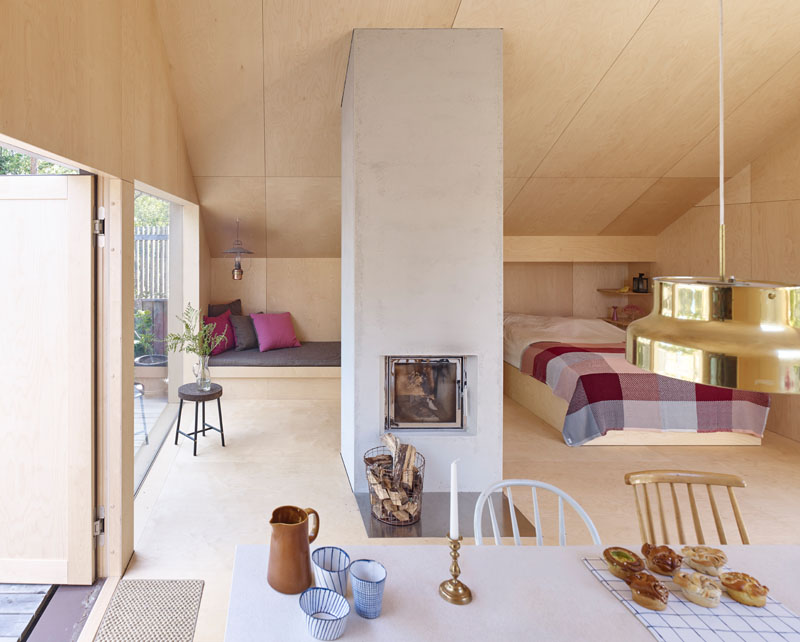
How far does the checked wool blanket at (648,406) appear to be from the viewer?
4.04 m

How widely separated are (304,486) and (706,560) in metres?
2.50

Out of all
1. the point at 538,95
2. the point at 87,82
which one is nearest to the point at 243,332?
the point at 538,95

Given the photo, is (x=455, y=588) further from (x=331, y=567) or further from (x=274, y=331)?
(x=274, y=331)

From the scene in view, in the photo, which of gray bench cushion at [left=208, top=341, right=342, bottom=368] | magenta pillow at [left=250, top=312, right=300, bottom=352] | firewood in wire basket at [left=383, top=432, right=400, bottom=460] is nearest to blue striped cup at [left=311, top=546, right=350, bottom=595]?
firewood in wire basket at [left=383, top=432, right=400, bottom=460]

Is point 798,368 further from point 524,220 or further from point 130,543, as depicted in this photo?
point 524,220

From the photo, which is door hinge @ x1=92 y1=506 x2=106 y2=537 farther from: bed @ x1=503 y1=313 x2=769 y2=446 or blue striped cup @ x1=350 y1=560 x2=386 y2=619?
bed @ x1=503 y1=313 x2=769 y2=446

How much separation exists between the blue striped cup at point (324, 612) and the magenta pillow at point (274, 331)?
15.4 ft

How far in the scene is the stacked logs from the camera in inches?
113

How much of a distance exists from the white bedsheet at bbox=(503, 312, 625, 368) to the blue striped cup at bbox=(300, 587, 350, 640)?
4.35 metres

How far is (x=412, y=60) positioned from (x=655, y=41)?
1.54 m

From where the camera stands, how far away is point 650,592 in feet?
3.96

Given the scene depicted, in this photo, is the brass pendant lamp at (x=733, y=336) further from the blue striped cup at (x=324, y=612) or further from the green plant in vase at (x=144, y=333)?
the green plant in vase at (x=144, y=333)

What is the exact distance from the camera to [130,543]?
2547mm

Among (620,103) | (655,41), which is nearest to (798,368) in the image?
(655,41)
